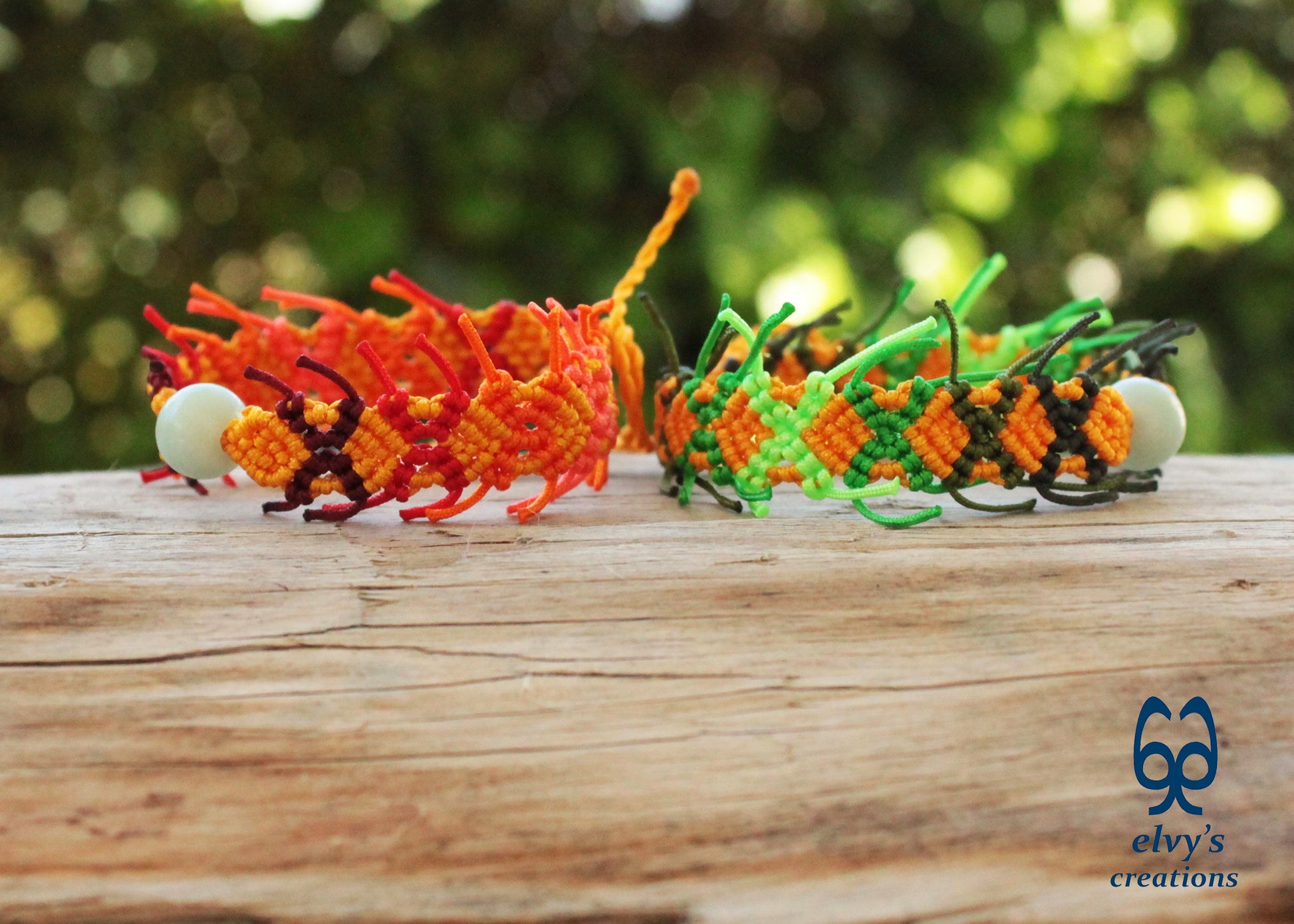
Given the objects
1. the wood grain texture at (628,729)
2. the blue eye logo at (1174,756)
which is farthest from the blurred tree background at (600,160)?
the blue eye logo at (1174,756)

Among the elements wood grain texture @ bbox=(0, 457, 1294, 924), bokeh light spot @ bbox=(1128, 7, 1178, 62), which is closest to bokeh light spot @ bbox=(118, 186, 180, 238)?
wood grain texture @ bbox=(0, 457, 1294, 924)

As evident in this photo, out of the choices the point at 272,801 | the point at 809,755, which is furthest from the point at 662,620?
the point at 272,801

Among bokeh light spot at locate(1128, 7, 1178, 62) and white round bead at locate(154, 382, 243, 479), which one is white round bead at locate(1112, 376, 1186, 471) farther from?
bokeh light spot at locate(1128, 7, 1178, 62)

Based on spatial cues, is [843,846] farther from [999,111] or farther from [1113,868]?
[999,111]

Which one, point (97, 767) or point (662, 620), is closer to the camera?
point (97, 767)

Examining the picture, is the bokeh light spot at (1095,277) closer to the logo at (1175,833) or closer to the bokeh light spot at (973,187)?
the bokeh light spot at (973,187)

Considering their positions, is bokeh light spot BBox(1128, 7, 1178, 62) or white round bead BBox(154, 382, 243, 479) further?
bokeh light spot BBox(1128, 7, 1178, 62)

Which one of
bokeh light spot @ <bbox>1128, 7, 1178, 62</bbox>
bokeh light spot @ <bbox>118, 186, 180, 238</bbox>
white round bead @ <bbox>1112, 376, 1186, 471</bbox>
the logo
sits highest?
bokeh light spot @ <bbox>1128, 7, 1178, 62</bbox>
